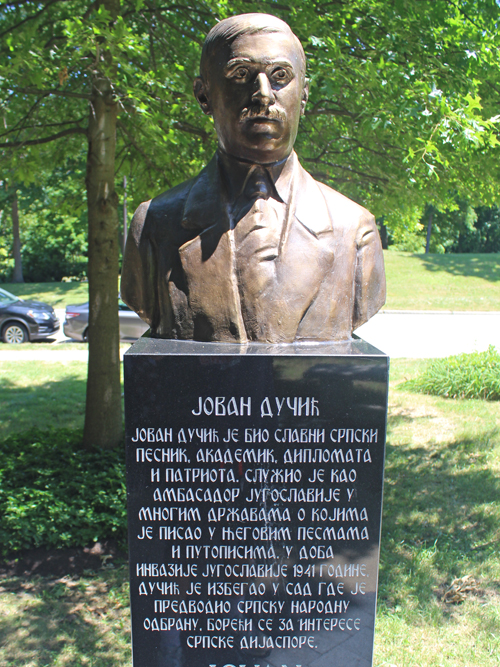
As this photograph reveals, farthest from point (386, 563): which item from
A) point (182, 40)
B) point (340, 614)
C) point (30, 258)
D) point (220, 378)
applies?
point (30, 258)

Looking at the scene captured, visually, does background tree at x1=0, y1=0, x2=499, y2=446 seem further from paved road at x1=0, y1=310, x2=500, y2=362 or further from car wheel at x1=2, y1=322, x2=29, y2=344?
car wheel at x1=2, y1=322, x2=29, y2=344

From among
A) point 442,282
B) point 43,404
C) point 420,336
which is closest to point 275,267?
point 43,404

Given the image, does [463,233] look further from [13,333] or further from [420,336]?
[13,333]

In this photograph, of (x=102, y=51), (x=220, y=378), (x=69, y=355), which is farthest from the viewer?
(x=69, y=355)

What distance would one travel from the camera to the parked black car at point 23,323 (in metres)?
14.7

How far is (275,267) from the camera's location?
8.93 feet

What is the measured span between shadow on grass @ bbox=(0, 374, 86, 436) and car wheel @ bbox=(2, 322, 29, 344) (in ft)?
16.3

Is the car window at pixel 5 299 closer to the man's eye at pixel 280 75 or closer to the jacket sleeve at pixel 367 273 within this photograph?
the jacket sleeve at pixel 367 273

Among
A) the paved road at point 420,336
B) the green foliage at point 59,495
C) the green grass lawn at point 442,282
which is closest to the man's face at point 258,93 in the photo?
the green foliage at point 59,495

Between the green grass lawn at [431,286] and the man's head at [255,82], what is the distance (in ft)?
61.9

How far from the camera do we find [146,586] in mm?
2664

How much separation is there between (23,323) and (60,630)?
11.9m

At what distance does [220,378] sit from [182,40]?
15.1 feet

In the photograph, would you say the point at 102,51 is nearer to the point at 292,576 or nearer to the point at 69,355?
the point at 292,576
